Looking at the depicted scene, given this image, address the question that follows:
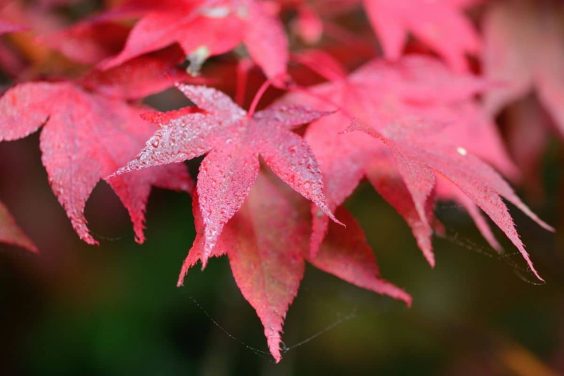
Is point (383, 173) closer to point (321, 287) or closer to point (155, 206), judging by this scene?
point (321, 287)

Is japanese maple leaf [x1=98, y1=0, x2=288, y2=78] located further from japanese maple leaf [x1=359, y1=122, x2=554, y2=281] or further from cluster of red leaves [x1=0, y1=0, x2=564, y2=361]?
japanese maple leaf [x1=359, y1=122, x2=554, y2=281]

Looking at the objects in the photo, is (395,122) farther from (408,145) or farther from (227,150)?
(227,150)

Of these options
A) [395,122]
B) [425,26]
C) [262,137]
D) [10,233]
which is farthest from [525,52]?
[10,233]

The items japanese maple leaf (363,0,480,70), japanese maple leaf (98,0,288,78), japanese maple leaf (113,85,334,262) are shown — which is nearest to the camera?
japanese maple leaf (113,85,334,262)

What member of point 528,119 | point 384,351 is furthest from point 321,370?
point 528,119

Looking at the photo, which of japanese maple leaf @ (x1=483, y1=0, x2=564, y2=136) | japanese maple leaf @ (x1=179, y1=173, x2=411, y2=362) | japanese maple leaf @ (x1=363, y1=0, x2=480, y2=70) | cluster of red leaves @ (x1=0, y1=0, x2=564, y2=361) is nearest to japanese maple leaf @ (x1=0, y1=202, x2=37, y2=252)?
cluster of red leaves @ (x1=0, y1=0, x2=564, y2=361)

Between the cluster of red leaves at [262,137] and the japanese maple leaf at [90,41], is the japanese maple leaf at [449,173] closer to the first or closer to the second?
the cluster of red leaves at [262,137]

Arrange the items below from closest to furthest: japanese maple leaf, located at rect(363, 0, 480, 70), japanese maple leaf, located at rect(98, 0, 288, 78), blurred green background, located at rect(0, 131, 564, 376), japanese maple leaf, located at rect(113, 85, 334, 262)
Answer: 1. japanese maple leaf, located at rect(113, 85, 334, 262)
2. japanese maple leaf, located at rect(98, 0, 288, 78)
3. japanese maple leaf, located at rect(363, 0, 480, 70)
4. blurred green background, located at rect(0, 131, 564, 376)
